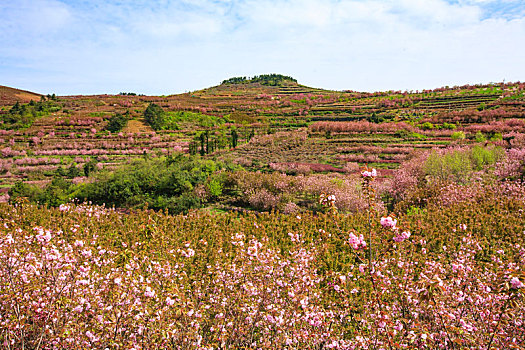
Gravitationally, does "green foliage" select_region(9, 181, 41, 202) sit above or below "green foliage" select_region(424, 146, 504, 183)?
below

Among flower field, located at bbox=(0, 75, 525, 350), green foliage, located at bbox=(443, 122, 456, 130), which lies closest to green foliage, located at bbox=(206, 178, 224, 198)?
flower field, located at bbox=(0, 75, 525, 350)

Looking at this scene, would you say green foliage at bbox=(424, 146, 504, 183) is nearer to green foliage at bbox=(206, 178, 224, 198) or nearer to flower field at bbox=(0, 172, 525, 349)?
flower field at bbox=(0, 172, 525, 349)

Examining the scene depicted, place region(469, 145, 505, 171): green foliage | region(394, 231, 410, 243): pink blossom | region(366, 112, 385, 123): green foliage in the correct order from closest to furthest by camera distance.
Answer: region(394, 231, 410, 243): pink blossom → region(469, 145, 505, 171): green foliage → region(366, 112, 385, 123): green foliage

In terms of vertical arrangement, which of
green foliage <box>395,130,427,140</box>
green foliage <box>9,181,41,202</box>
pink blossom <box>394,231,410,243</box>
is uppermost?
pink blossom <box>394,231,410,243</box>

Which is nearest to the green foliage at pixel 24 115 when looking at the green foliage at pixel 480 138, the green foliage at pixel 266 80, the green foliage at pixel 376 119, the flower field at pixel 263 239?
the flower field at pixel 263 239

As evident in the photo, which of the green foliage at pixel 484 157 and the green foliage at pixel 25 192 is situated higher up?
the green foliage at pixel 484 157

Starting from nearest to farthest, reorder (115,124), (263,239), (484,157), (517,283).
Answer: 1. (517,283)
2. (263,239)
3. (484,157)
4. (115,124)

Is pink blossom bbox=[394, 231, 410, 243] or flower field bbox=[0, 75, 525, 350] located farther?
flower field bbox=[0, 75, 525, 350]

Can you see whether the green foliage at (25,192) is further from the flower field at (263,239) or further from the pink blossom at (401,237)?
the pink blossom at (401,237)

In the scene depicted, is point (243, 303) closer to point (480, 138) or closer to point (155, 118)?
point (480, 138)

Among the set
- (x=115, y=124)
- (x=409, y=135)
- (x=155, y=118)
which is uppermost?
(x=155, y=118)

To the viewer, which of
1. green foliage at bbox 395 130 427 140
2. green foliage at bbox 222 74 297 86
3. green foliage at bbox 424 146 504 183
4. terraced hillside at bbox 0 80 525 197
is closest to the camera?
green foliage at bbox 424 146 504 183

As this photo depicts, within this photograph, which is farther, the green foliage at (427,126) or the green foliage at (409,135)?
the green foliage at (427,126)

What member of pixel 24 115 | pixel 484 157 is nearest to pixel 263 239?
pixel 484 157
